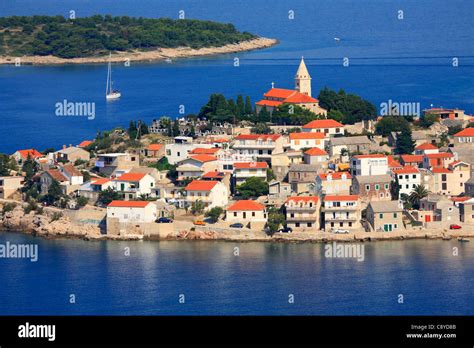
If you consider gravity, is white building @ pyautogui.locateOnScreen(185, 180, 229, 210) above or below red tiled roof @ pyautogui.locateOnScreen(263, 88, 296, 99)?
below

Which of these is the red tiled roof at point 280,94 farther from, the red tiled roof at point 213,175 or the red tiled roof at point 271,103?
the red tiled roof at point 213,175

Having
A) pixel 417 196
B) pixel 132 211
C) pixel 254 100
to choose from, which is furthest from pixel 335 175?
pixel 254 100

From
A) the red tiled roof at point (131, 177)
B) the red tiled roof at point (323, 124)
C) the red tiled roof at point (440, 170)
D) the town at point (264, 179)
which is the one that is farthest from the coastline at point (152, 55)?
the red tiled roof at point (440, 170)

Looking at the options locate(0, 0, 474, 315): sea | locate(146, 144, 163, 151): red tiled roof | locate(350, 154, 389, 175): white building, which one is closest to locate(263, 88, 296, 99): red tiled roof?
locate(146, 144, 163, 151): red tiled roof

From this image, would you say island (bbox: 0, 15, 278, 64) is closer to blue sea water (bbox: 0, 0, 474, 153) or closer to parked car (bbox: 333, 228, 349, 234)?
blue sea water (bbox: 0, 0, 474, 153)

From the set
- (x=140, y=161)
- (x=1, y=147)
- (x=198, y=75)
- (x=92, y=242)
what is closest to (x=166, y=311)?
(x=92, y=242)

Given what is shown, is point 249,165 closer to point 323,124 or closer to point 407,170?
point 407,170
